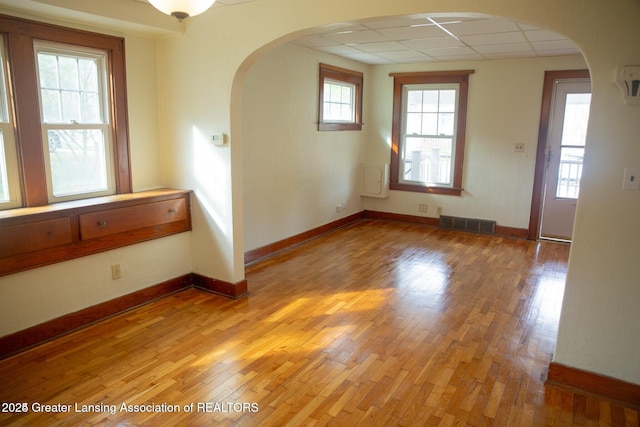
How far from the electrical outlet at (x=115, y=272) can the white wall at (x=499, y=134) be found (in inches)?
183

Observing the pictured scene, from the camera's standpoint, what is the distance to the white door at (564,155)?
5.65m

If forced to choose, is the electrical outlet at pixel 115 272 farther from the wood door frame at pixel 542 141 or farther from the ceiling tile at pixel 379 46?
the wood door frame at pixel 542 141

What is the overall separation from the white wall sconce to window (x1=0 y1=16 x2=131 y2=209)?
3445mm

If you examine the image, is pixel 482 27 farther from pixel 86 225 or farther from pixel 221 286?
pixel 86 225

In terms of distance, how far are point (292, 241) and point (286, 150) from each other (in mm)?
1131

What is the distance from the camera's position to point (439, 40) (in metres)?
4.70

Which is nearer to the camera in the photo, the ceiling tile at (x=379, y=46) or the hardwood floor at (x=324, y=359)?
the hardwood floor at (x=324, y=359)

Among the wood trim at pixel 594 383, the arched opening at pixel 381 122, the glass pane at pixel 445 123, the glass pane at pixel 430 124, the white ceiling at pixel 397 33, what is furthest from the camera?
the glass pane at pixel 430 124

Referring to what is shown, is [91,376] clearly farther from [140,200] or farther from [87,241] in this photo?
[140,200]

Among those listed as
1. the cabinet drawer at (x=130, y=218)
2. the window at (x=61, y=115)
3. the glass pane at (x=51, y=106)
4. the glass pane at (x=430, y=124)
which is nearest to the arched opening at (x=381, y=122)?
the glass pane at (x=430, y=124)

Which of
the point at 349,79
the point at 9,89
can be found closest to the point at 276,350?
the point at 9,89

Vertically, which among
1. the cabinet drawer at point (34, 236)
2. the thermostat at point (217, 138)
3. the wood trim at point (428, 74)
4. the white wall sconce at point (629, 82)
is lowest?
the cabinet drawer at point (34, 236)

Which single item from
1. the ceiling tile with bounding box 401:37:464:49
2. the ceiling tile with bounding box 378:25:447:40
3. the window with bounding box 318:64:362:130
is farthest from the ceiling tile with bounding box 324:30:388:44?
the window with bounding box 318:64:362:130

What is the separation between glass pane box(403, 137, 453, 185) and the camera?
21.8ft
